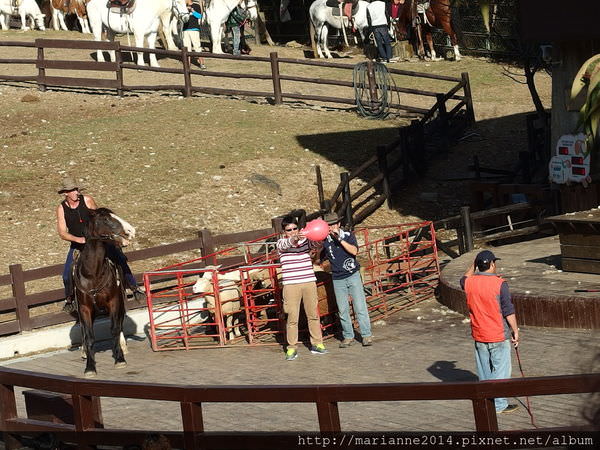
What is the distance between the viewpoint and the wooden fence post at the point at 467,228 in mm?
18172

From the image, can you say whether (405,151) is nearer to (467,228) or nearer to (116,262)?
(467,228)

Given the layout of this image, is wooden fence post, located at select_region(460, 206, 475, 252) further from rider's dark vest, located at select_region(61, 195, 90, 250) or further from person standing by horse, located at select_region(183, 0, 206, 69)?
person standing by horse, located at select_region(183, 0, 206, 69)

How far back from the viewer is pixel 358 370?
44.5 feet

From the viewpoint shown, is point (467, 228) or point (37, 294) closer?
point (37, 294)

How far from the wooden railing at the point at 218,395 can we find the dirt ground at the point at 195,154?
11731 mm

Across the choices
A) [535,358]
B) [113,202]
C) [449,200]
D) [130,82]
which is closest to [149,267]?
[113,202]

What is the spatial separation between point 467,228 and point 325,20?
76.1ft

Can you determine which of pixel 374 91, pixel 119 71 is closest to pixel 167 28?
pixel 119 71

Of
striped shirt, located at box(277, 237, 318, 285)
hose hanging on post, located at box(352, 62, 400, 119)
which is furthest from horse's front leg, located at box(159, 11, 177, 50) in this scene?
striped shirt, located at box(277, 237, 318, 285)

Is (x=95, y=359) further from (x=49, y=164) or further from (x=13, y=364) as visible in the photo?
(x=49, y=164)

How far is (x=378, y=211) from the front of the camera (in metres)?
25.1

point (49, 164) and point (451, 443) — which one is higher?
point (49, 164)

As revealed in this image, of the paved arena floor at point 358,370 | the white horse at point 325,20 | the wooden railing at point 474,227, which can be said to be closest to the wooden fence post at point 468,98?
the white horse at point 325,20

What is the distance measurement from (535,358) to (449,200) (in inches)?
490
